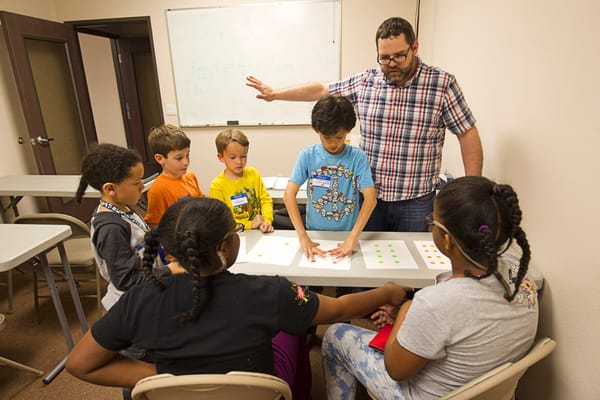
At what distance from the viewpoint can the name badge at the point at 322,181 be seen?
167 centimetres

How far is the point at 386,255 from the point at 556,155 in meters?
0.71

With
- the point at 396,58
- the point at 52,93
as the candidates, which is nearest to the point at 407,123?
the point at 396,58

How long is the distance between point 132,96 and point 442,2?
523 centimetres

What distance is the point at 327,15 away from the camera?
3.61m

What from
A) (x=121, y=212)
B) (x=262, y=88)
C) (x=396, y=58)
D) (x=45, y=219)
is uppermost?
(x=396, y=58)

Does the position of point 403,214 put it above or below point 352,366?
above

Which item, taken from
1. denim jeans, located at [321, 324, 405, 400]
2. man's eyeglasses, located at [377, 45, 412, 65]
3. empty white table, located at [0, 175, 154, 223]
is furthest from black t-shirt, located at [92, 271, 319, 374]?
empty white table, located at [0, 175, 154, 223]

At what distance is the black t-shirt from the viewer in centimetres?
83

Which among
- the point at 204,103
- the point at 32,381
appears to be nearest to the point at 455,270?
the point at 32,381

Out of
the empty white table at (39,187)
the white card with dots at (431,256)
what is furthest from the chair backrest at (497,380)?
the empty white table at (39,187)

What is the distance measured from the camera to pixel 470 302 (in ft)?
2.78

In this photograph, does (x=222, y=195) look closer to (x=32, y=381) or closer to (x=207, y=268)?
(x=207, y=268)

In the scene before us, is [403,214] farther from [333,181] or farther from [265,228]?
[265,228]

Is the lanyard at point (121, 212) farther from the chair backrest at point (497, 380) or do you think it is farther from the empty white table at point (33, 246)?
the chair backrest at point (497, 380)
